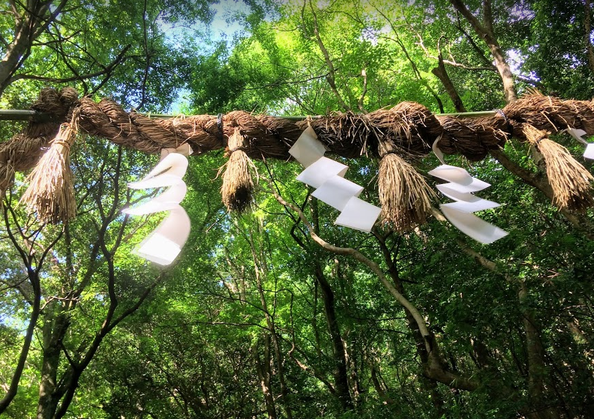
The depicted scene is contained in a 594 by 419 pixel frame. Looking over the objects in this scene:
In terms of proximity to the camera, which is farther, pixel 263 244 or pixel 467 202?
pixel 263 244

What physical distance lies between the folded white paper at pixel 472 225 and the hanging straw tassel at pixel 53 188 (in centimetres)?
95

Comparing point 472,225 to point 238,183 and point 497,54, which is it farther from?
point 497,54

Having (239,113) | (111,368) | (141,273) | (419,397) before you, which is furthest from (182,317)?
(239,113)

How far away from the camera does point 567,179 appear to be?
108 centimetres

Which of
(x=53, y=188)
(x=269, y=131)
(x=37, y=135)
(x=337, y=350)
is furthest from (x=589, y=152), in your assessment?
(x=337, y=350)

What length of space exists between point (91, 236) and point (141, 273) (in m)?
0.87

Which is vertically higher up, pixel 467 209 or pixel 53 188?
pixel 467 209

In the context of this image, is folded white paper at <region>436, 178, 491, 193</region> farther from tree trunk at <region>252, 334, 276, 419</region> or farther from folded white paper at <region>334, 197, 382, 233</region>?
tree trunk at <region>252, 334, 276, 419</region>

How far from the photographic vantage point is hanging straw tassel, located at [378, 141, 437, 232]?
37.4 inches

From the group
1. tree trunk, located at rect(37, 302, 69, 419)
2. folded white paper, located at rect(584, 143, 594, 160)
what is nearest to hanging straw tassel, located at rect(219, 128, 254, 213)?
folded white paper, located at rect(584, 143, 594, 160)

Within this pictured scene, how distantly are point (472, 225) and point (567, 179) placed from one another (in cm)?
32

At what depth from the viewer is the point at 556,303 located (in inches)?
97.2

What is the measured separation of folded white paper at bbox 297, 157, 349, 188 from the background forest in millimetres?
2212

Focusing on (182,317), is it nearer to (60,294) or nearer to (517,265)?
(60,294)
